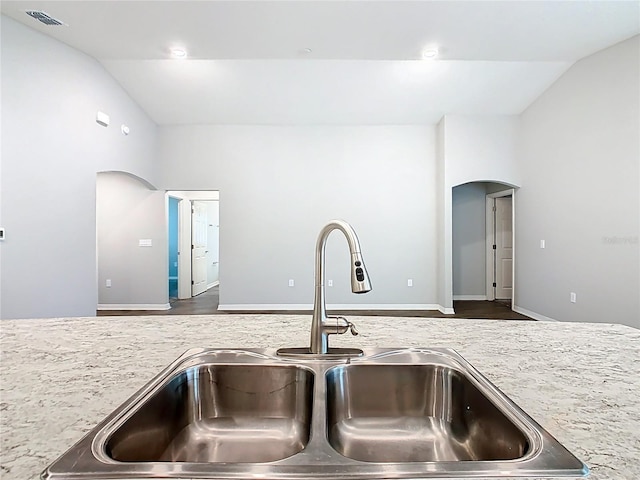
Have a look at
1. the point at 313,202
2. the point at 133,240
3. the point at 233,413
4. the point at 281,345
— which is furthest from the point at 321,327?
the point at 133,240

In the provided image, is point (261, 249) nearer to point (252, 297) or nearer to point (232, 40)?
point (252, 297)

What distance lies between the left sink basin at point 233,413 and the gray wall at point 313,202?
474cm

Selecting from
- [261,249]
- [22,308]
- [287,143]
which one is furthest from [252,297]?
[22,308]

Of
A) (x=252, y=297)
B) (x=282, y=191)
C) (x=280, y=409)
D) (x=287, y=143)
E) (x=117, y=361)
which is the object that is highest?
(x=287, y=143)

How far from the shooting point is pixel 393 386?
91cm

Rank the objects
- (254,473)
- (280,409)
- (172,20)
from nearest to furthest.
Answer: (254,473) < (280,409) < (172,20)

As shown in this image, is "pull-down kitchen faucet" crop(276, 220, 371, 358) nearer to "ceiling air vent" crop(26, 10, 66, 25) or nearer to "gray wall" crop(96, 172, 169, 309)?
"ceiling air vent" crop(26, 10, 66, 25)

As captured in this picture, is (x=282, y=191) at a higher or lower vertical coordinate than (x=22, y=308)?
higher

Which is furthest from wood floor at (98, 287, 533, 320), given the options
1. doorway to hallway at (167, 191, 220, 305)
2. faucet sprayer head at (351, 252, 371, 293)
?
faucet sprayer head at (351, 252, 371, 293)

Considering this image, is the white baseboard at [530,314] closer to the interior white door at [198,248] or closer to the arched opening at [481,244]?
the arched opening at [481,244]

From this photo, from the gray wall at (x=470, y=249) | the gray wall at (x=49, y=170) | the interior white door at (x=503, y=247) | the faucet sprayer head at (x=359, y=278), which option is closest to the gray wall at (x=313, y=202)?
the gray wall at (x=470, y=249)

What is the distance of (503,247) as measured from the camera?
6.48 m

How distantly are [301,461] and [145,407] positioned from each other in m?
0.36

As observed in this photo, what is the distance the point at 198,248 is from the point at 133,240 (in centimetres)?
157
